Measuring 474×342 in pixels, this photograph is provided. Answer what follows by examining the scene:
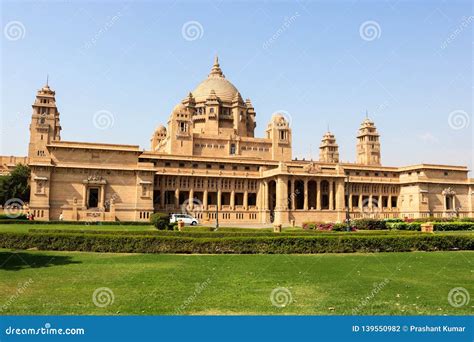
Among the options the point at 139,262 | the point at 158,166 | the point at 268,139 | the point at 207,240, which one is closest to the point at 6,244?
the point at 139,262

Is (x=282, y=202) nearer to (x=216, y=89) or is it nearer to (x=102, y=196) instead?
(x=102, y=196)

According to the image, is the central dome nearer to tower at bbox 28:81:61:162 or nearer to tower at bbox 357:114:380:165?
tower at bbox 28:81:61:162

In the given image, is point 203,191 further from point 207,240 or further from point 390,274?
point 390,274

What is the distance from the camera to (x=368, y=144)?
9431 centimetres

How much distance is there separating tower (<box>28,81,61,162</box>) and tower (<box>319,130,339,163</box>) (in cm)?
5913

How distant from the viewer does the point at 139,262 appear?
1939 centimetres

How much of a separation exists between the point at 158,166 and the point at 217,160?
8.86 metres

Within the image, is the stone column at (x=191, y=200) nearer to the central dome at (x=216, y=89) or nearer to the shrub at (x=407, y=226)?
the central dome at (x=216, y=89)

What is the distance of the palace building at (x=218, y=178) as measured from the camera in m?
54.0

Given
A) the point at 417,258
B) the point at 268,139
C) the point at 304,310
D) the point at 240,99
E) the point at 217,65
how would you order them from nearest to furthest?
1. the point at 304,310
2. the point at 417,258
3. the point at 268,139
4. the point at 240,99
5. the point at 217,65

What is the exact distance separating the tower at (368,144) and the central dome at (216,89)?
3186 cm

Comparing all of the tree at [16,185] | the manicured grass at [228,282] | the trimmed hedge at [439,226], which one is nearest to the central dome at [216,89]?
the tree at [16,185]

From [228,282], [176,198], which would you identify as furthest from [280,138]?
[228,282]

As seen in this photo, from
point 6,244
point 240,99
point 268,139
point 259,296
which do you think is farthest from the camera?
point 240,99
